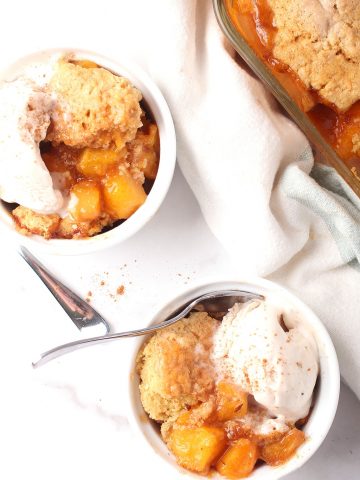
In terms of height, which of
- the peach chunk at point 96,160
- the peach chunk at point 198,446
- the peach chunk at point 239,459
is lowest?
the peach chunk at point 239,459

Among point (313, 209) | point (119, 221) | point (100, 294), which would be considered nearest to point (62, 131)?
point (119, 221)

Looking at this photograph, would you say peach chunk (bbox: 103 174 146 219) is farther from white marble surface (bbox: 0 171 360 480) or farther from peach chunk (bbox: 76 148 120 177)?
white marble surface (bbox: 0 171 360 480)

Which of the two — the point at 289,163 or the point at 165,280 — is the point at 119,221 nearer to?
the point at 165,280

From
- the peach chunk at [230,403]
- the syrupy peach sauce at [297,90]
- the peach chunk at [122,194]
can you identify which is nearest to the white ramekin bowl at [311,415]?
the peach chunk at [230,403]

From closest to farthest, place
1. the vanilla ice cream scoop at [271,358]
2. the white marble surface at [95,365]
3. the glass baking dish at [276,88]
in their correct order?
the glass baking dish at [276,88], the vanilla ice cream scoop at [271,358], the white marble surface at [95,365]

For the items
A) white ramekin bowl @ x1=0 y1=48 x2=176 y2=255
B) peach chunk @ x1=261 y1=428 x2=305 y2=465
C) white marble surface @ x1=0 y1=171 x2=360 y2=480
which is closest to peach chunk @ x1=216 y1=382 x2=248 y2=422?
peach chunk @ x1=261 y1=428 x2=305 y2=465

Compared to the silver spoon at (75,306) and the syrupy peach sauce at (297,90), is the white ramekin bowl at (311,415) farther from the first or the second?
the syrupy peach sauce at (297,90)

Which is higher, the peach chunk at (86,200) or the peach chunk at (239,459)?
the peach chunk at (86,200)

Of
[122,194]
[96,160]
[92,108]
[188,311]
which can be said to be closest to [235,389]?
[188,311]
